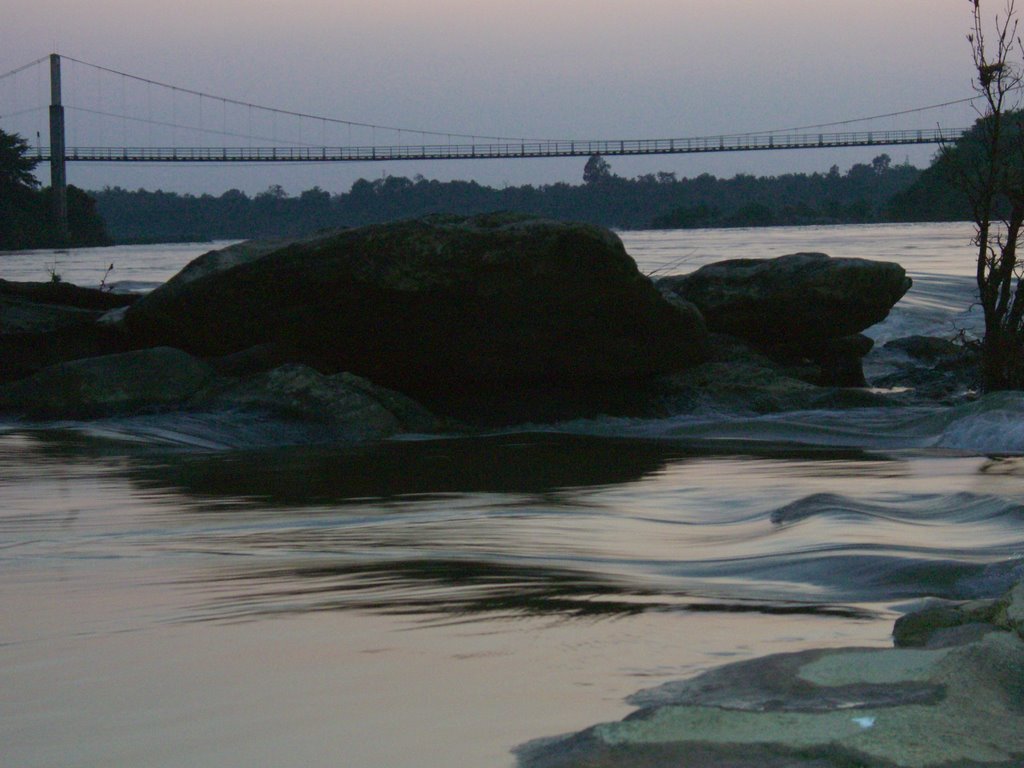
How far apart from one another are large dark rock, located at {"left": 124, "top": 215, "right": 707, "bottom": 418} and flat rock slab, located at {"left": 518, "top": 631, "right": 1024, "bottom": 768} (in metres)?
6.25

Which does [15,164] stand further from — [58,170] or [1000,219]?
[1000,219]

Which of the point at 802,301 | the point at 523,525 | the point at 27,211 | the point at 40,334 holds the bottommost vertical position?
the point at 523,525

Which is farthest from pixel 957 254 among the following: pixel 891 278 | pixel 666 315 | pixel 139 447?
pixel 139 447

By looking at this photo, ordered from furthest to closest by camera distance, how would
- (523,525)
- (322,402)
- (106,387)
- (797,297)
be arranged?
1. (797,297)
2. (106,387)
3. (322,402)
4. (523,525)

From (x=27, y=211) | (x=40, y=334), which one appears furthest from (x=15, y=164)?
(x=40, y=334)

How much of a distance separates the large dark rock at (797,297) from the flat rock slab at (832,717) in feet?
28.8

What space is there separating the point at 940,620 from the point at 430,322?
619 centimetres

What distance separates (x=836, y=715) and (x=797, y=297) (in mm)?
9195

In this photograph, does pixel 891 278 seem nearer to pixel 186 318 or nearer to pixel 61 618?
pixel 186 318

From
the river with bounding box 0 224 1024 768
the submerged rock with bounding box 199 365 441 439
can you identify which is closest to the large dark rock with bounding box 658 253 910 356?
the river with bounding box 0 224 1024 768

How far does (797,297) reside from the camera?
10648 millimetres

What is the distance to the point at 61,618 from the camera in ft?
9.05

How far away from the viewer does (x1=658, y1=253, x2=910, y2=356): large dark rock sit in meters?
10.6

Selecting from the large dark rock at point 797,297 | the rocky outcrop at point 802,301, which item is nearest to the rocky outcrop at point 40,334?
the rocky outcrop at point 802,301
